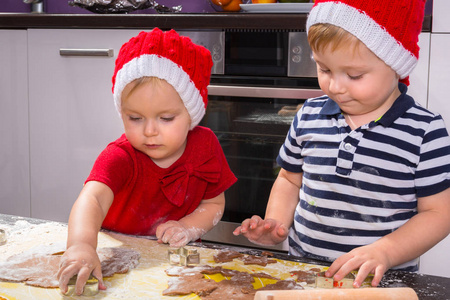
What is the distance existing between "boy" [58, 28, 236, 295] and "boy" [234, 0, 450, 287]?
0.14 meters

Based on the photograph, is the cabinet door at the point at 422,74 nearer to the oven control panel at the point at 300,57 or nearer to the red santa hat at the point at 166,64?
the oven control panel at the point at 300,57

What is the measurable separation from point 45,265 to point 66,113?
1517 millimetres

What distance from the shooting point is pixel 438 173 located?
3.00ft

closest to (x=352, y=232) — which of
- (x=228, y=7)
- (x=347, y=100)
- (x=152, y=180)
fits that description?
(x=347, y=100)

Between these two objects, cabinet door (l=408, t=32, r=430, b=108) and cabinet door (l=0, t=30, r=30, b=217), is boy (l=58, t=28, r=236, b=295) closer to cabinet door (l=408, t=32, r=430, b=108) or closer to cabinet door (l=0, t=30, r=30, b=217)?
cabinet door (l=408, t=32, r=430, b=108)

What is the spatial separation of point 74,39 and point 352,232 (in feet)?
4.92

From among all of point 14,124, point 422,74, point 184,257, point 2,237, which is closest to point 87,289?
point 184,257

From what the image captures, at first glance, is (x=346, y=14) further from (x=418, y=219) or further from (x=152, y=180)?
(x=152, y=180)

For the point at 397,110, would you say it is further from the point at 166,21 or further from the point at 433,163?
the point at 166,21

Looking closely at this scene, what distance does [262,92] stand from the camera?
6.16 feet

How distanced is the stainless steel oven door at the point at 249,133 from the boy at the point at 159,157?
0.76 meters

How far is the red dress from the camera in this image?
1055 millimetres

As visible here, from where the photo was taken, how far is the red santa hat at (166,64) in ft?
3.19

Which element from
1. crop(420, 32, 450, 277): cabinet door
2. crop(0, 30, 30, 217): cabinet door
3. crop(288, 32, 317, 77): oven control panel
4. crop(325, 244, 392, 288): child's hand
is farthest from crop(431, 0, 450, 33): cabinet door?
crop(0, 30, 30, 217): cabinet door
